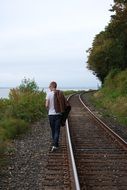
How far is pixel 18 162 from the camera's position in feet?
44.1

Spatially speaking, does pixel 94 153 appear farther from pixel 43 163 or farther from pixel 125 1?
pixel 125 1

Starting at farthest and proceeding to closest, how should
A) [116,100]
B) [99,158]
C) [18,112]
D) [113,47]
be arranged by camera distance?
[113,47]
[116,100]
[18,112]
[99,158]

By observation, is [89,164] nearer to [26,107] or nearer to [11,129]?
[11,129]

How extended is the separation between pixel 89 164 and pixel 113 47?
41.4m

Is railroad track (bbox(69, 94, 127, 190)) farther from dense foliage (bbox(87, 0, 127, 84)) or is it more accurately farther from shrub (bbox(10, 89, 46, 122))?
dense foliage (bbox(87, 0, 127, 84))

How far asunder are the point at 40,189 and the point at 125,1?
1251 inches

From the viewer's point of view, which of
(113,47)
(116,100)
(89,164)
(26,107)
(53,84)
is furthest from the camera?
(113,47)

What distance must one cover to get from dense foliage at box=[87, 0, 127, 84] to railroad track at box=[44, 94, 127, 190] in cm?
2440

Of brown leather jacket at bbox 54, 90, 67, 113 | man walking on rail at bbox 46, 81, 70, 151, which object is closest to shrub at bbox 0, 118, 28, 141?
man walking on rail at bbox 46, 81, 70, 151

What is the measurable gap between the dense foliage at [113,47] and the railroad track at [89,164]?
24.4 meters

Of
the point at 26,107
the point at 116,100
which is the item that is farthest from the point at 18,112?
the point at 116,100

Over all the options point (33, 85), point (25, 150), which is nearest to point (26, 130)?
point (25, 150)

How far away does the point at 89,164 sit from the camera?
504 inches

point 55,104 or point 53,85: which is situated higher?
point 53,85
